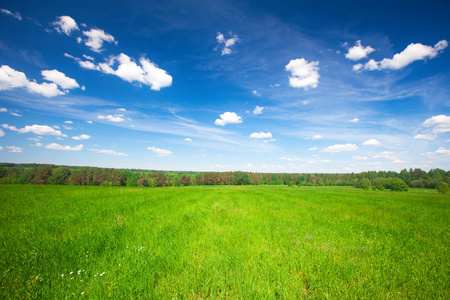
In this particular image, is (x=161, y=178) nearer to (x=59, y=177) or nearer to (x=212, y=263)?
(x=59, y=177)

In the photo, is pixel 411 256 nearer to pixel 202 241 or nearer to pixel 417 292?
pixel 417 292

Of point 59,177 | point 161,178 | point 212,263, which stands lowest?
point 161,178

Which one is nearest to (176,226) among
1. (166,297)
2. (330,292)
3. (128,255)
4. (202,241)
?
(202,241)

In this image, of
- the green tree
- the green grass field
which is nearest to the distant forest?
the green tree

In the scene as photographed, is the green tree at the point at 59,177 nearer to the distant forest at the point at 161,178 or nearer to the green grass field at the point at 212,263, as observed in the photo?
the distant forest at the point at 161,178

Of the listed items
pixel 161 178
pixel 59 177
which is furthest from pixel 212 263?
pixel 161 178

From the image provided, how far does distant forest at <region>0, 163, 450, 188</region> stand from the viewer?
7181 centimetres

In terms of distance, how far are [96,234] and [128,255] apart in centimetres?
201

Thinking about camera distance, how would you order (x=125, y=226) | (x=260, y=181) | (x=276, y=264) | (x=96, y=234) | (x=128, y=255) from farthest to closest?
(x=260, y=181) < (x=125, y=226) < (x=96, y=234) < (x=128, y=255) < (x=276, y=264)

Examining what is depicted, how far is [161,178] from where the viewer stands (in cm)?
10619

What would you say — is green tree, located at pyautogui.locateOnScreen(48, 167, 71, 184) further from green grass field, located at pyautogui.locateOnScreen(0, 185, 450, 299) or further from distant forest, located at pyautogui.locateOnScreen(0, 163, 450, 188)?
green grass field, located at pyautogui.locateOnScreen(0, 185, 450, 299)

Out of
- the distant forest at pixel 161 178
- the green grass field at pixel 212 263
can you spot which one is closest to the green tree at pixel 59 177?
the distant forest at pixel 161 178

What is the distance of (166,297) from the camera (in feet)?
8.54

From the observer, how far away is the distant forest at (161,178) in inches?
2827
